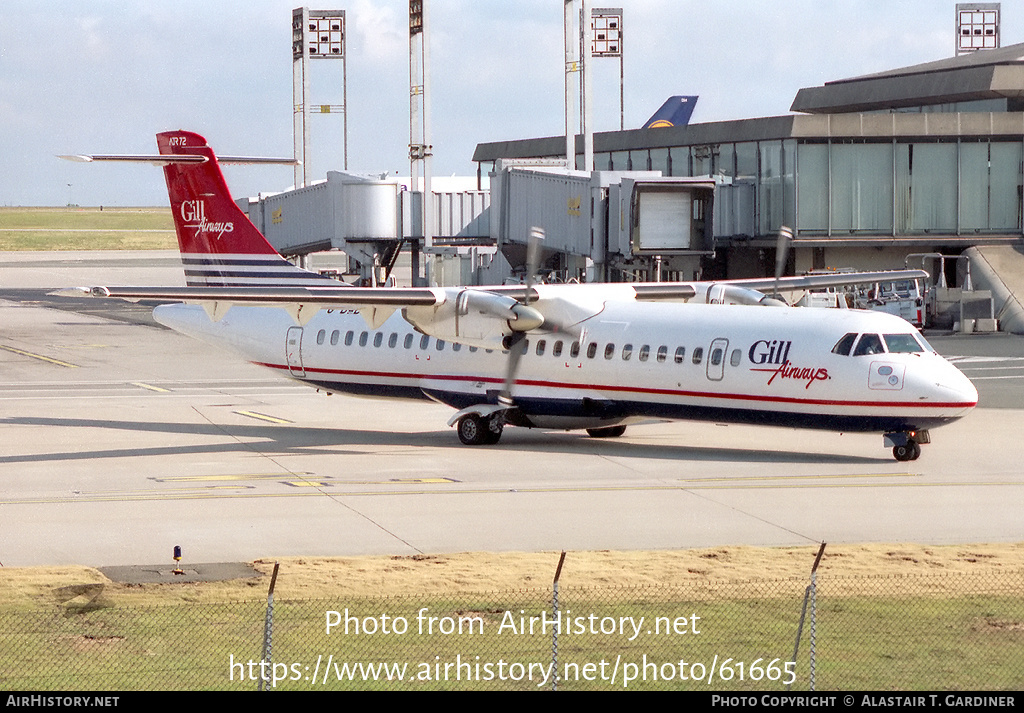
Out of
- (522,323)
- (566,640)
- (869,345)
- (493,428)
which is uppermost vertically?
(522,323)

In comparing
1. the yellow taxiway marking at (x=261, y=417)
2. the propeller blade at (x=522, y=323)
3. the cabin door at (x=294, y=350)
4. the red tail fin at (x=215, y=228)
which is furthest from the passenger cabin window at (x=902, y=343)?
the yellow taxiway marking at (x=261, y=417)

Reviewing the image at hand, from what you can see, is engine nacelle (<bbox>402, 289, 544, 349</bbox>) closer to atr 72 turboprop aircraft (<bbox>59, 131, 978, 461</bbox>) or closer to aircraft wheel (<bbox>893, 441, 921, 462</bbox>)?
atr 72 turboprop aircraft (<bbox>59, 131, 978, 461</bbox>)

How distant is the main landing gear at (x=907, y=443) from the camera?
27.8 m

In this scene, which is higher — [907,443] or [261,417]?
[907,443]

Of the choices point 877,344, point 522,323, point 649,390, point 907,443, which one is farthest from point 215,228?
point 907,443

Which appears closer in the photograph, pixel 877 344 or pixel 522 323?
pixel 877 344

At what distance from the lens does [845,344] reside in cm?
2764

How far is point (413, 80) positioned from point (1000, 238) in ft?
90.5

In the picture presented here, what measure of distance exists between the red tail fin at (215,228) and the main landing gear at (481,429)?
6.42 metres

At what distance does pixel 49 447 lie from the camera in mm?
30688

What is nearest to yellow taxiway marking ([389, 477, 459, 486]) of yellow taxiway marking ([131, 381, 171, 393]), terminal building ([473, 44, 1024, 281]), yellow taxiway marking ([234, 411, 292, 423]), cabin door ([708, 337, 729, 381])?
cabin door ([708, 337, 729, 381])

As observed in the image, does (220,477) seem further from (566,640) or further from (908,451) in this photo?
(908,451)

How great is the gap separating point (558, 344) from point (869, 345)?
22.1 ft

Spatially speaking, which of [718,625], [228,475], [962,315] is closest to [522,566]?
[718,625]
